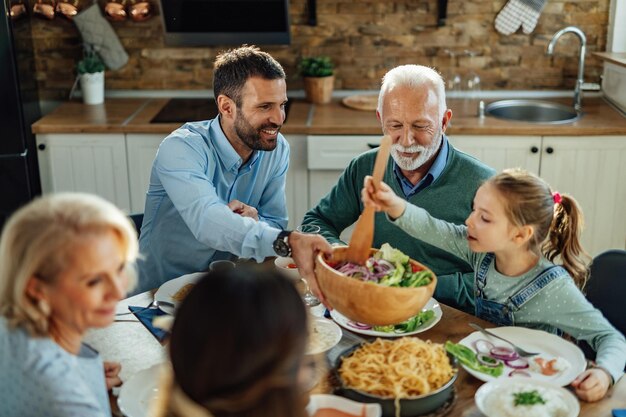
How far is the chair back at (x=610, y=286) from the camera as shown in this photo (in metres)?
2.02

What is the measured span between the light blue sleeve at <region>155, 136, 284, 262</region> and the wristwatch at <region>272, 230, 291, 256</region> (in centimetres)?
3

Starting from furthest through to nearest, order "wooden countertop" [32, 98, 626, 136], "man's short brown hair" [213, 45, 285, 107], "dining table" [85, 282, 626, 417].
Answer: "wooden countertop" [32, 98, 626, 136]
"man's short brown hair" [213, 45, 285, 107]
"dining table" [85, 282, 626, 417]

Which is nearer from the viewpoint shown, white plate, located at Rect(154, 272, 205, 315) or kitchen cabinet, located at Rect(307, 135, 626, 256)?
white plate, located at Rect(154, 272, 205, 315)

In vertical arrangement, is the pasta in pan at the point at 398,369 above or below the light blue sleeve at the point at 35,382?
below

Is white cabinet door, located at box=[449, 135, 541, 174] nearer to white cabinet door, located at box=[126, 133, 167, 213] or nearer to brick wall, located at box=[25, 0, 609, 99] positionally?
brick wall, located at box=[25, 0, 609, 99]

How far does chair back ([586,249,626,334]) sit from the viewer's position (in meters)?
2.02

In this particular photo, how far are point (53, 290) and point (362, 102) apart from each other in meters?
2.92

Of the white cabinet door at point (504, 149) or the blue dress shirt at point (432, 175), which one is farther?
the white cabinet door at point (504, 149)

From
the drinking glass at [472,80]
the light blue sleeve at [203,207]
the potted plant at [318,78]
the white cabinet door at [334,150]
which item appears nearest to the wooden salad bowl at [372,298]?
the light blue sleeve at [203,207]

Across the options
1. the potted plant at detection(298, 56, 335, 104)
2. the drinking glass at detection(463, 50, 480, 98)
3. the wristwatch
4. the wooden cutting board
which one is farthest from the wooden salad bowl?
the drinking glass at detection(463, 50, 480, 98)

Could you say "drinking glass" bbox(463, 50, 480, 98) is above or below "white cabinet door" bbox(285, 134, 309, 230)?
above

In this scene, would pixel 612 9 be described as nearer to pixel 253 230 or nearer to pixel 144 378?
pixel 253 230

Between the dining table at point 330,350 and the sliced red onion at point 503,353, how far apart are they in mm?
92

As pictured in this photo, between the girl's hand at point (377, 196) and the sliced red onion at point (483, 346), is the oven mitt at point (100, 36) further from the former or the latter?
the sliced red onion at point (483, 346)
